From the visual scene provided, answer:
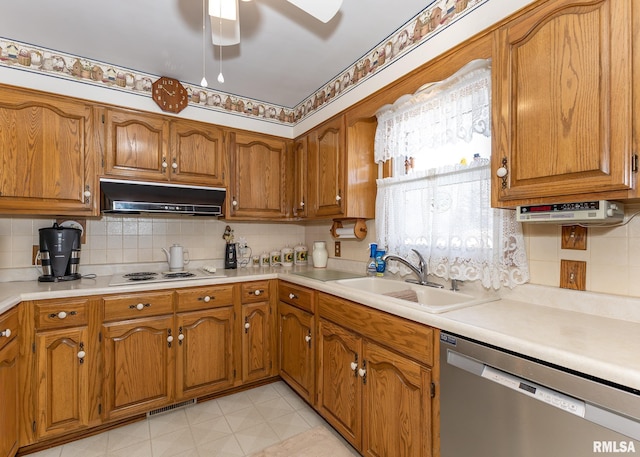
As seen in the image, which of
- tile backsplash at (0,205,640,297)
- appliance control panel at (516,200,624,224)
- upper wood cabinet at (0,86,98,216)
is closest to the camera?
appliance control panel at (516,200,624,224)

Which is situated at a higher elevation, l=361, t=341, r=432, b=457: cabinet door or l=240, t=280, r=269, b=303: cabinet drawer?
l=240, t=280, r=269, b=303: cabinet drawer

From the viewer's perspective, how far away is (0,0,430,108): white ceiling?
1.65m

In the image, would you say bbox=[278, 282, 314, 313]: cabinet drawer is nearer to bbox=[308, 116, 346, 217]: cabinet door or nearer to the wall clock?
bbox=[308, 116, 346, 217]: cabinet door

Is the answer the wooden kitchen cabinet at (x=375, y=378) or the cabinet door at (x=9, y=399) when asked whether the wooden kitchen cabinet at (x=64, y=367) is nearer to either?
the cabinet door at (x=9, y=399)

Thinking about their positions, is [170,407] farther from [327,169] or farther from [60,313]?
[327,169]

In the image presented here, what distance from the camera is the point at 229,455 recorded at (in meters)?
1.71

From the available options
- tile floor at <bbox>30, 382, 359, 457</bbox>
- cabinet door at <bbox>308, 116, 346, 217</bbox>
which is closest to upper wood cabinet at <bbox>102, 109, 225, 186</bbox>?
cabinet door at <bbox>308, 116, 346, 217</bbox>

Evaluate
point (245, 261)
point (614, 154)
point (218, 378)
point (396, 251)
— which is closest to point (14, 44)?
point (245, 261)

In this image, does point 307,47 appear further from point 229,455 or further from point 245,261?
point 229,455

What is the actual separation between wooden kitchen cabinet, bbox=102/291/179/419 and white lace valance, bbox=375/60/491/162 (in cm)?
186

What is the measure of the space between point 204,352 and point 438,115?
221 cm

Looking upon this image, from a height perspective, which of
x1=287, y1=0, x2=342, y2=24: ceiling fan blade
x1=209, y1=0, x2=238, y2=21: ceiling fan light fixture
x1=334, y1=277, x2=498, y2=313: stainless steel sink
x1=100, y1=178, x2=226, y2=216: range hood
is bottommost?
x1=334, y1=277, x2=498, y2=313: stainless steel sink

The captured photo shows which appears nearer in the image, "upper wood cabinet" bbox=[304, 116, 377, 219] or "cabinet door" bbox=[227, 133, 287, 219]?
"upper wood cabinet" bbox=[304, 116, 377, 219]

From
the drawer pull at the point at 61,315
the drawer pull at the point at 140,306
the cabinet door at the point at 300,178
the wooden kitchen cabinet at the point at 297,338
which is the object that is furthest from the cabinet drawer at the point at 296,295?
the drawer pull at the point at 61,315
